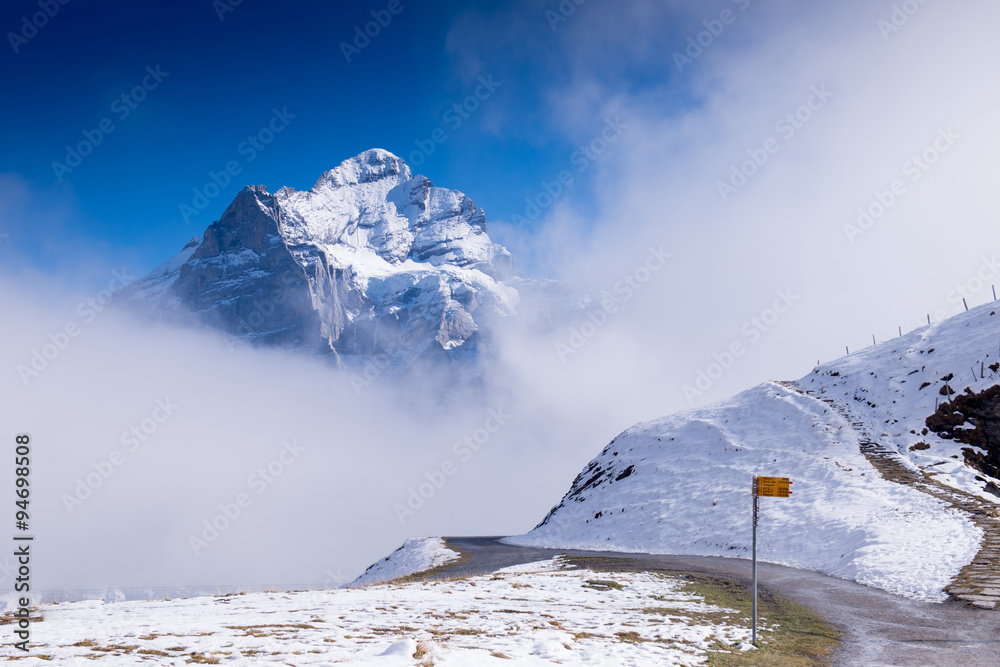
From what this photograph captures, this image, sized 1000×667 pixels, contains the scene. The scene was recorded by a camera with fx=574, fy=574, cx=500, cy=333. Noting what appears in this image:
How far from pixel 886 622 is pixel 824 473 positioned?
96.1 ft

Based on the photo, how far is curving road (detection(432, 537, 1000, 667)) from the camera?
12852mm

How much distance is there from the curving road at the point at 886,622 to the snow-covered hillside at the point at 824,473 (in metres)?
1.91

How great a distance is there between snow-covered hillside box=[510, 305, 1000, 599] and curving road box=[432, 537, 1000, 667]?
1.91 m

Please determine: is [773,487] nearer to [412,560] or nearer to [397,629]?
[397,629]

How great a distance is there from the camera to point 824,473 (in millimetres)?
42656

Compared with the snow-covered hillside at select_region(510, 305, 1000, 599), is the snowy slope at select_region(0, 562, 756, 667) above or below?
A: below

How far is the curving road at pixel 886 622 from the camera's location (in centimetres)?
1285

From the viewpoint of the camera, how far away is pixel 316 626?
1353 cm

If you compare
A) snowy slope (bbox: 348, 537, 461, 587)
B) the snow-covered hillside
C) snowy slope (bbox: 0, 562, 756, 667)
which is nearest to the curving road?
the snow-covered hillside

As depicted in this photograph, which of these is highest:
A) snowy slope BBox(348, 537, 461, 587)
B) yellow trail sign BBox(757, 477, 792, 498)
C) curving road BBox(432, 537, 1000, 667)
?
yellow trail sign BBox(757, 477, 792, 498)

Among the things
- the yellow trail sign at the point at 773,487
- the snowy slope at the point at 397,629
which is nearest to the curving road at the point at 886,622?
the snowy slope at the point at 397,629

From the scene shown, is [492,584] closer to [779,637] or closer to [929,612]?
[779,637]

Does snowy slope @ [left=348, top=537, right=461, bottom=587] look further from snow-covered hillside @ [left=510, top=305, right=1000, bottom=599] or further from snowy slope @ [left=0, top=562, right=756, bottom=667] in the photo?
snowy slope @ [left=0, top=562, right=756, bottom=667]

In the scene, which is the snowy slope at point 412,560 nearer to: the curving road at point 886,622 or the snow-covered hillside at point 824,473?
the snow-covered hillside at point 824,473
